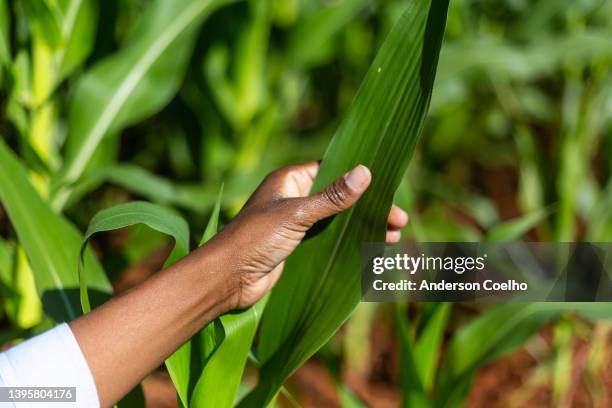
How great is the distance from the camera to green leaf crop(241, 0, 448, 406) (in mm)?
617

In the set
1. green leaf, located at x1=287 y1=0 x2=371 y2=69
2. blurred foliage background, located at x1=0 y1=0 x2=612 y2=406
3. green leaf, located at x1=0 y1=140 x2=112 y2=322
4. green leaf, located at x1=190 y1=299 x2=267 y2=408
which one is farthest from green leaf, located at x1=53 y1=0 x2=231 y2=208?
green leaf, located at x1=190 y1=299 x2=267 y2=408

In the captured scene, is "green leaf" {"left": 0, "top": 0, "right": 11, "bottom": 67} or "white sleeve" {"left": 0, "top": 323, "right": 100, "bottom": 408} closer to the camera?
"white sleeve" {"left": 0, "top": 323, "right": 100, "bottom": 408}

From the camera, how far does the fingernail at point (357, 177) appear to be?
618 mm

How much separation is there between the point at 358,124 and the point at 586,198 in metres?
0.97

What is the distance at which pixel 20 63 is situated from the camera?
961 mm

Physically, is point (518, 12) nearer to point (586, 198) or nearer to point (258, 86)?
point (586, 198)

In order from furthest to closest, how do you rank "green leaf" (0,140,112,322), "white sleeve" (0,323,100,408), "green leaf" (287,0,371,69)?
"green leaf" (287,0,371,69)
"green leaf" (0,140,112,322)
"white sleeve" (0,323,100,408)

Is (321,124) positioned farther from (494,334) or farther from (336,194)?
(336,194)

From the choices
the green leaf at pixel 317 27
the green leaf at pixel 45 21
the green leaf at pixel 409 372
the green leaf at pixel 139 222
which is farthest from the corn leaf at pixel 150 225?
the green leaf at pixel 317 27

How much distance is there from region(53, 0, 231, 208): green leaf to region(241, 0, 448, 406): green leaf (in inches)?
14.5

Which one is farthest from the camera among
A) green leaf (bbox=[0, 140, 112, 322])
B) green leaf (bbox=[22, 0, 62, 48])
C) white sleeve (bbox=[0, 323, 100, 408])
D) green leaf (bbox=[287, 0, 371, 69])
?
green leaf (bbox=[287, 0, 371, 69])

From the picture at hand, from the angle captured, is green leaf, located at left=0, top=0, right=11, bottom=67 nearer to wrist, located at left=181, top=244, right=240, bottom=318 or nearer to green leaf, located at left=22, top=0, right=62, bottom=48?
green leaf, located at left=22, top=0, right=62, bottom=48

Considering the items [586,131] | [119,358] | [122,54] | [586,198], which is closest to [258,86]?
[122,54]

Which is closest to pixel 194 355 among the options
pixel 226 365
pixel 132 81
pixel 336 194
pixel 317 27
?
pixel 226 365
